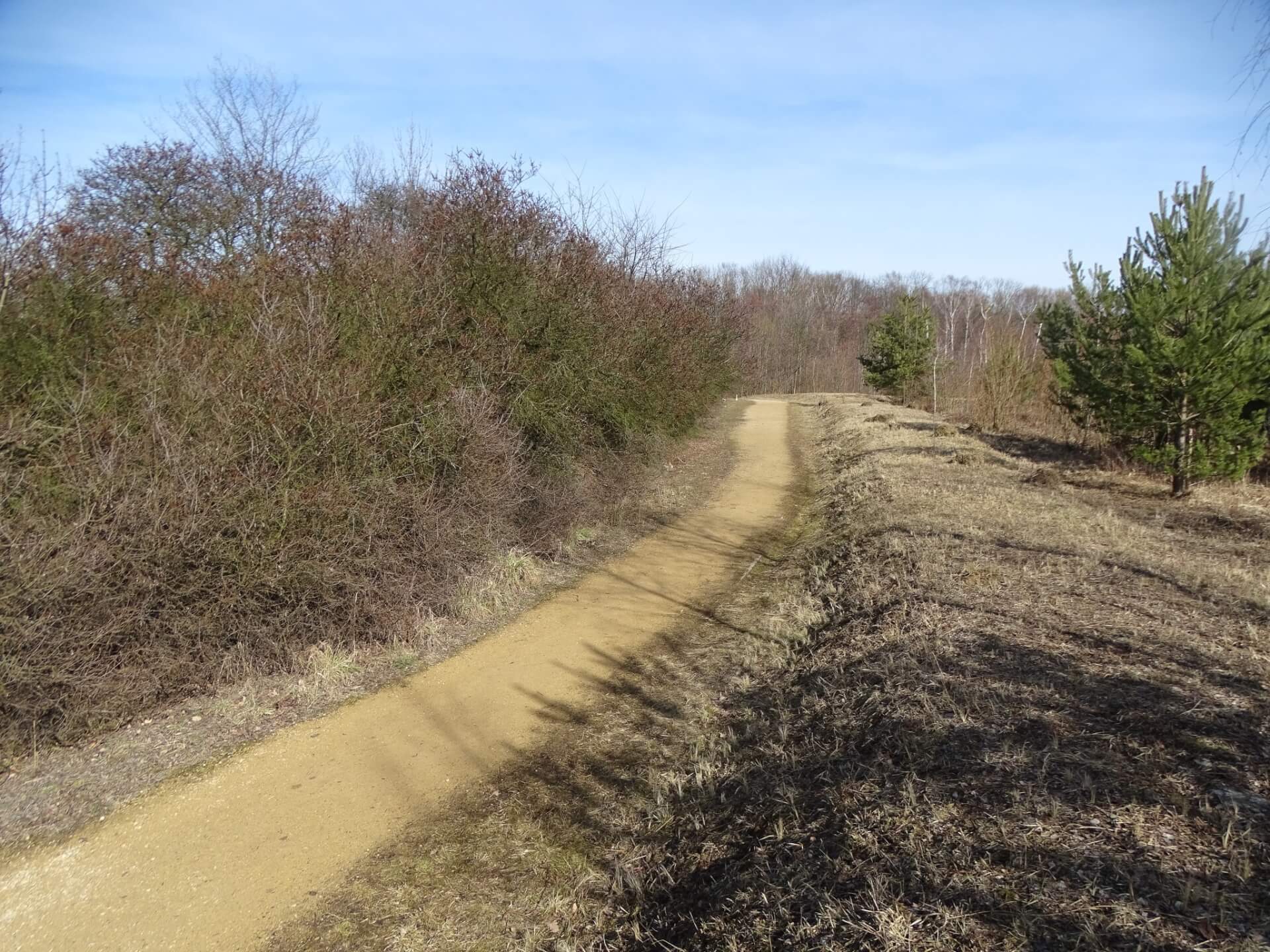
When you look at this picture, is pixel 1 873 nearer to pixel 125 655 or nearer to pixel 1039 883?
pixel 125 655

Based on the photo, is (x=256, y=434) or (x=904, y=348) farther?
(x=904, y=348)

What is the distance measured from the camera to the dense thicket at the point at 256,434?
4965 mm

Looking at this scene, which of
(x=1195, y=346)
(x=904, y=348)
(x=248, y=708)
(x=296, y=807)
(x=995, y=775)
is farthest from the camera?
(x=904, y=348)

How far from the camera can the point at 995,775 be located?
3.66m

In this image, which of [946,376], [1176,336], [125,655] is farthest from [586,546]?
[946,376]

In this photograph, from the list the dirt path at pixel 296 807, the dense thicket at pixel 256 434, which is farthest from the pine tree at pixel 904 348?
the dirt path at pixel 296 807

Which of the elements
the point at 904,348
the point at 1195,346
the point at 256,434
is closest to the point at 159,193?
the point at 256,434

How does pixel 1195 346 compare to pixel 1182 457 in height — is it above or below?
above

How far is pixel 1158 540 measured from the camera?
805cm

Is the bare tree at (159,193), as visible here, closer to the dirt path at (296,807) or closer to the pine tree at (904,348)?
the dirt path at (296,807)

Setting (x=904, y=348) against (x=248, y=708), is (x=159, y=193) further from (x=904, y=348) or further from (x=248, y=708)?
(x=904, y=348)

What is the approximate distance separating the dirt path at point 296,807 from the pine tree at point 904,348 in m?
26.9

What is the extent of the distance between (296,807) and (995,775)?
402 centimetres

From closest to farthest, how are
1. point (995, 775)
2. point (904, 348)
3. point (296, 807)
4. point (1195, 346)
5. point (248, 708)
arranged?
point (995, 775)
point (296, 807)
point (248, 708)
point (1195, 346)
point (904, 348)
